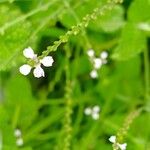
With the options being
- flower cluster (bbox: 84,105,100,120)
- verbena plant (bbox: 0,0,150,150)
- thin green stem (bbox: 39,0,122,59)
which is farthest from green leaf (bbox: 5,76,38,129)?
thin green stem (bbox: 39,0,122,59)

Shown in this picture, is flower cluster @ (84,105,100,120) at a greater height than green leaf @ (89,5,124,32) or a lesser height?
lesser

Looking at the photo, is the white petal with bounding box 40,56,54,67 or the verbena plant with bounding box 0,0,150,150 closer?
the white petal with bounding box 40,56,54,67

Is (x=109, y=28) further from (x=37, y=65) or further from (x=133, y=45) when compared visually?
(x=37, y=65)

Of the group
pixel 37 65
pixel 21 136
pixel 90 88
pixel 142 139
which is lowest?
pixel 37 65

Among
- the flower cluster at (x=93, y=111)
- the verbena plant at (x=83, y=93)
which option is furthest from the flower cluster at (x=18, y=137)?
the flower cluster at (x=93, y=111)

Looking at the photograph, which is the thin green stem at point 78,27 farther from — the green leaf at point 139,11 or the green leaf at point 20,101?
the green leaf at point 20,101

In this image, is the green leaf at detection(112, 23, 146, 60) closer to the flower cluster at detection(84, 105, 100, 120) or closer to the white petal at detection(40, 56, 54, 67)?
the flower cluster at detection(84, 105, 100, 120)

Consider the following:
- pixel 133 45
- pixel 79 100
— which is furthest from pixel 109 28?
pixel 79 100

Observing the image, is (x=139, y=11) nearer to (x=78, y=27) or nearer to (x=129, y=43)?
(x=129, y=43)
